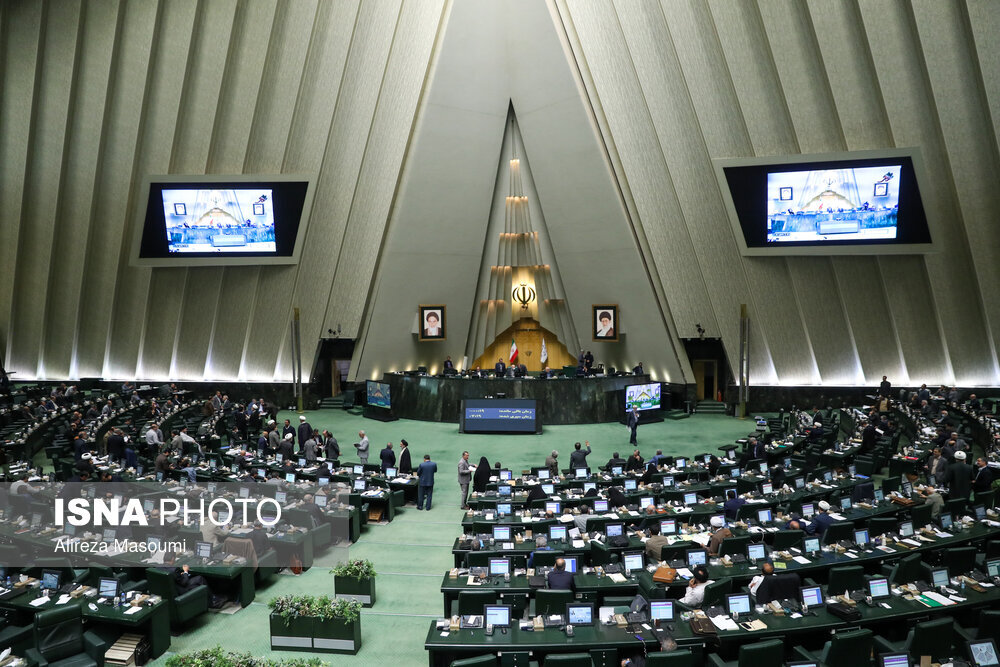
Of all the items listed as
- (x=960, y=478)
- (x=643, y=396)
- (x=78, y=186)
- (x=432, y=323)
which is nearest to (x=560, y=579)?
(x=960, y=478)

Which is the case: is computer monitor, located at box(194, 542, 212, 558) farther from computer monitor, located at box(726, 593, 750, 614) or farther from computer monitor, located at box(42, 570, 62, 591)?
computer monitor, located at box(726, 593, 750, 614)

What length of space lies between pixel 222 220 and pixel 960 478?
22807 millimetres

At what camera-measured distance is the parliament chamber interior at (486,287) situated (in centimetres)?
1147

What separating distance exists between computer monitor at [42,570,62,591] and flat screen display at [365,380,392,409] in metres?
15.7

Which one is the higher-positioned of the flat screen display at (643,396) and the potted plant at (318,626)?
the flat screen display at (643,396)

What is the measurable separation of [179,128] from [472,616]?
2152cm

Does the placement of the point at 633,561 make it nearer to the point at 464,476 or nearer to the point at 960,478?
the point at 464,476

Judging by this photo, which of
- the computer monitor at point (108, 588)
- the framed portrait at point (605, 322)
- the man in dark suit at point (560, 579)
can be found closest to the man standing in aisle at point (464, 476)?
the man in dark suit at point (560, 579)

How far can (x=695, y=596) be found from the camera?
7.86 metres

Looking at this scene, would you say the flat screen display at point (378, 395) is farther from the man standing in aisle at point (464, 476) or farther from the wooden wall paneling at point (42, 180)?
the wooden wall paneling at point (42, 180)

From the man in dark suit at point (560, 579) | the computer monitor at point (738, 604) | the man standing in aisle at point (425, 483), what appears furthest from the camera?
the man standing in aisle at point (425, 483)

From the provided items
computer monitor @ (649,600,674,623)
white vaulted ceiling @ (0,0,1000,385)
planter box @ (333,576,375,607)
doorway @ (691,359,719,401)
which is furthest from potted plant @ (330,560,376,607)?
doorway @ (691,359,719,401)

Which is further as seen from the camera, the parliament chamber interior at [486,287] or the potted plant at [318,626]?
the parliament chamber interior at [486,287]

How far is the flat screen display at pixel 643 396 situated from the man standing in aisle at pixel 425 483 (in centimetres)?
1015
